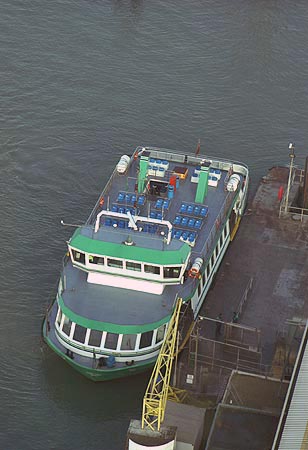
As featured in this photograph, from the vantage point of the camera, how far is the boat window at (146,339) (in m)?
89.1

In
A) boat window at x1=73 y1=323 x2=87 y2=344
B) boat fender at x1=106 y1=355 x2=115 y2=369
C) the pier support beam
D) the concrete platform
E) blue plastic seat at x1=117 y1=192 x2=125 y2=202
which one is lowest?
the pier support beam

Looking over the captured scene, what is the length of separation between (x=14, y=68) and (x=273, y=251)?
46.5 meters

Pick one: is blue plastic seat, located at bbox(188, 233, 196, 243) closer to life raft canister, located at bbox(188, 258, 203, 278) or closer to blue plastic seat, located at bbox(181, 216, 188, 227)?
blue plastic seat, located at bbox(181, 216, 188, 227)

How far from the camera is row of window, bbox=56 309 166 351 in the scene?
8888 centimetres

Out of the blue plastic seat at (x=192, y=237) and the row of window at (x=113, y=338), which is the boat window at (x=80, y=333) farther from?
the blue plastic seat at (x=192, y=237)

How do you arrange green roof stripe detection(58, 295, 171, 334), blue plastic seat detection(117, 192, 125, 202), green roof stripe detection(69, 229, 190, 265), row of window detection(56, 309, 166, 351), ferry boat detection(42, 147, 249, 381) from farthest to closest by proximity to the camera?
blue plastic seat detection(117, 192, 125, 202), green roof stripe detection(69, 229, 190, 265), ferry boat detection(42, 147, 249, 381), row of window detection(56, 309, 166, 351), green roof stripe detection(58, 295, 171, 334)

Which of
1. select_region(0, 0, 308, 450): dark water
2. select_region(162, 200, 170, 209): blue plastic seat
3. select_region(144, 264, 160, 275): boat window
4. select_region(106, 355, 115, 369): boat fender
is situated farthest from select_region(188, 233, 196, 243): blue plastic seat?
select_region(106, 355, 115, 369): boat fender

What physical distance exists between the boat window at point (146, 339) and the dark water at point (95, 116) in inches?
130

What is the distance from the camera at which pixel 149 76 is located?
444 ft

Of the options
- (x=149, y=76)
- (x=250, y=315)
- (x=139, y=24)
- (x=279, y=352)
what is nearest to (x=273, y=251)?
(x=250, y=315)

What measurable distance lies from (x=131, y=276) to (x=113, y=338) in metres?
5.60

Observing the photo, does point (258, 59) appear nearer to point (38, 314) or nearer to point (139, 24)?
point (139, 24)

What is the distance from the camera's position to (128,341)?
292 feet

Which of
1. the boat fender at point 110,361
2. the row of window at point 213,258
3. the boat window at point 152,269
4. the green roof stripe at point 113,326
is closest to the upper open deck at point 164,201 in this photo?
the row of window at point 213,258
